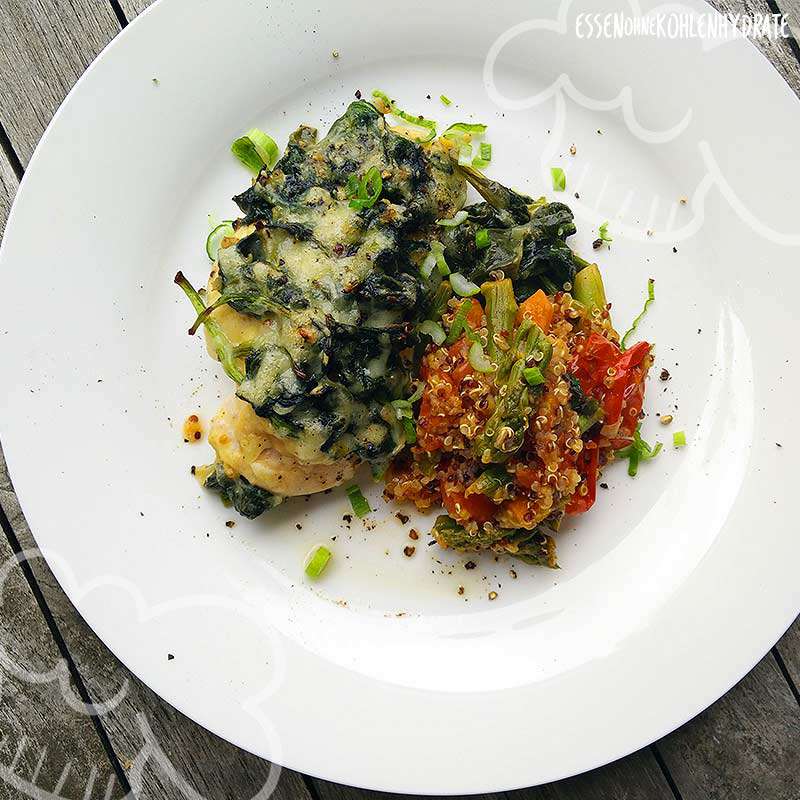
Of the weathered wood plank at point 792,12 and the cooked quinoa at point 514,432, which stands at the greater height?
the weathered wood plank at point 792,12

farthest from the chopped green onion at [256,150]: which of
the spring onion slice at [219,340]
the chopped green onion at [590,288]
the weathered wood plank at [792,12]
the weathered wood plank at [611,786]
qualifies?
the weathered wood plank at [611,786]

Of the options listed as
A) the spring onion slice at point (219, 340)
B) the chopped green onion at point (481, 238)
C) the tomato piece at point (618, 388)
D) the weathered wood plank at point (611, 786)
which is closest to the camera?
the spring onion slice at point (219, 340)

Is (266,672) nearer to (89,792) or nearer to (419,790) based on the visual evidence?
(419,790)

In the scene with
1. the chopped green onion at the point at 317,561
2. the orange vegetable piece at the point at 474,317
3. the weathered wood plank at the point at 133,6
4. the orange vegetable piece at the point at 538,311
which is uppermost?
the weathered wood plank at the point at 133,6

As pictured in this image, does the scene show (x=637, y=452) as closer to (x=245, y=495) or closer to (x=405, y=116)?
(x=245, y=495)

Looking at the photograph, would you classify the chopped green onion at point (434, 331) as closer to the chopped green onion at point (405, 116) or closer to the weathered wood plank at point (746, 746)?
the chopped green onion at point (405, 116)
